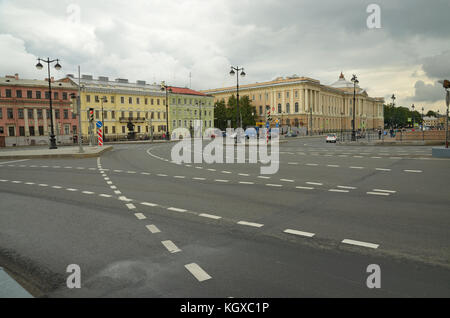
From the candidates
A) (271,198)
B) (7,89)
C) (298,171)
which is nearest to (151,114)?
(7,89)

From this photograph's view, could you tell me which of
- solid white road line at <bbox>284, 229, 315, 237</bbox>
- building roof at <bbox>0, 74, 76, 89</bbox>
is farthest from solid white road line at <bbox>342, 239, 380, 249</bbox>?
building roof at <bbox>0, 74, 76, 89</bbox>

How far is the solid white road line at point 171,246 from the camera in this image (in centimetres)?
540

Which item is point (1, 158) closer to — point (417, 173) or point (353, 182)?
point (353, 182)

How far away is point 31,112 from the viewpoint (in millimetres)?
68125

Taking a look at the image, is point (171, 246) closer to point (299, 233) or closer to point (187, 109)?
point (299, 233)

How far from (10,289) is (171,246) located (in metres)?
2.31

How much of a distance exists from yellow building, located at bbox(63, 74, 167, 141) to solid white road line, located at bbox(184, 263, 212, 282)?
65.5 metres

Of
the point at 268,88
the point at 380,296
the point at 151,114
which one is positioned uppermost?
the point at 268,88

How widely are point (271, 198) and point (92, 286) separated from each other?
19.4 ft

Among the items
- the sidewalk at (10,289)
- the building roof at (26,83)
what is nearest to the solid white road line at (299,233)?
the sidewalk at (10,289)

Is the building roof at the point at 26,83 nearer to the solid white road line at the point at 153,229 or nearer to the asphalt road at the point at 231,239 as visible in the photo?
the asphalt road at the point at 231,239

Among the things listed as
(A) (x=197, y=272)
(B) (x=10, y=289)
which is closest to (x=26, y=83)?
(B) (x=10, y=289)

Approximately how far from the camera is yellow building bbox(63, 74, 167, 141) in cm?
7206

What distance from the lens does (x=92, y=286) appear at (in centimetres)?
424
